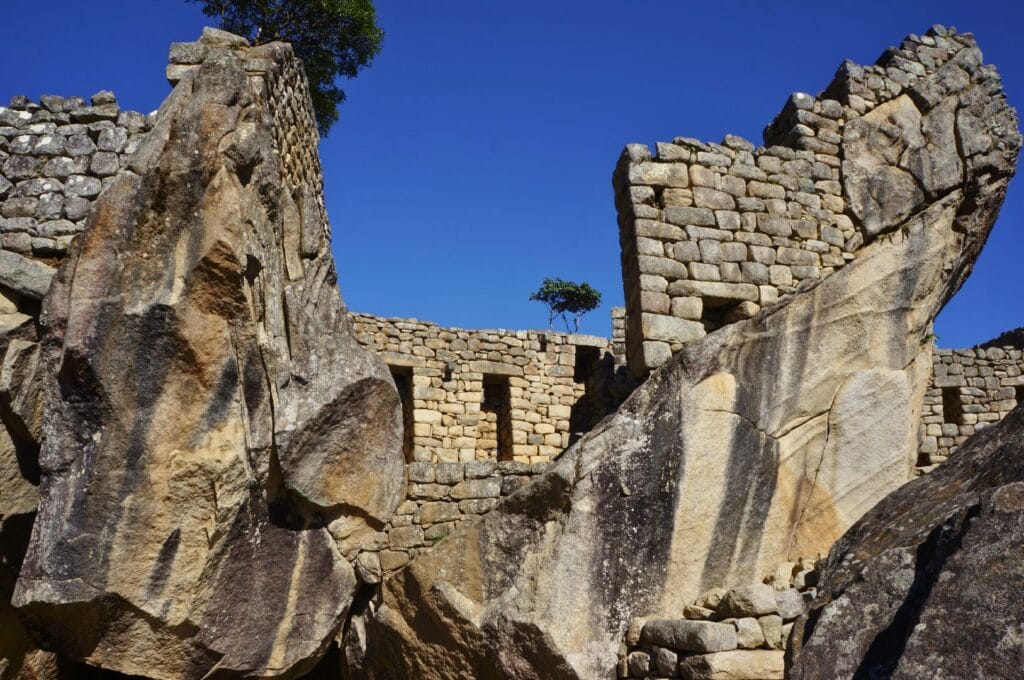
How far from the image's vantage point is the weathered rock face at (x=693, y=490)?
620 centimetres

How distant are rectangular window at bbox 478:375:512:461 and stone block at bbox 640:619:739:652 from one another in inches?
232

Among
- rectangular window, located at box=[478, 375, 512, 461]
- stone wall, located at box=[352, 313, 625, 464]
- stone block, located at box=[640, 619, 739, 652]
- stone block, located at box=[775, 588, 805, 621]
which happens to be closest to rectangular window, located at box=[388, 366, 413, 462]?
stone wall, located at box=[352, 313, 625, 464]

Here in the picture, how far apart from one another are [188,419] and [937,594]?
4.61m

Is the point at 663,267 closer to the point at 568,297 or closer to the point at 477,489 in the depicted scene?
the point at 477,489

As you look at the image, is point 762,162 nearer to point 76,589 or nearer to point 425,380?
point 425,380

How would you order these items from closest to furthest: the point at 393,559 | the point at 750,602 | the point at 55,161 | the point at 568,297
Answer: the point at 750,602
the point at 55,161
the point at 393,559
the point at 568,297

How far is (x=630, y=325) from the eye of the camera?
7461 millimetres

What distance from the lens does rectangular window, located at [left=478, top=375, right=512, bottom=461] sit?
11.9 metres

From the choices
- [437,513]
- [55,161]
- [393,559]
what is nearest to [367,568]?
[393,559]

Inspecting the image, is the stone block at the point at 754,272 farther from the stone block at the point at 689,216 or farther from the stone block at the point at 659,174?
the stone block at the point at 659,174

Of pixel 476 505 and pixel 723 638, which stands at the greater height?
pixel 476 505

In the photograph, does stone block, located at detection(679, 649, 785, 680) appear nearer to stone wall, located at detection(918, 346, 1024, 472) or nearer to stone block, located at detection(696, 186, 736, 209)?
stone block, located at detection(696, 186, 736, 209)

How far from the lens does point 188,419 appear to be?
18.6 feet

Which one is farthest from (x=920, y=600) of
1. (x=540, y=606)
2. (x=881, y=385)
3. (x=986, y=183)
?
(x=986, y=183)
